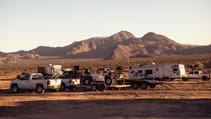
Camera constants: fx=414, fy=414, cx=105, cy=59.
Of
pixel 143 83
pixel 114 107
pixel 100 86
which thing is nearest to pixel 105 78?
→ pixel 100 86

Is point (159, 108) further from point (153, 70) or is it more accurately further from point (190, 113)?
point (153, 70)

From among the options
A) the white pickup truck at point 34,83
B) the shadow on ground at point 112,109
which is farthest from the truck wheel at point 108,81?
the shadow on ground at point 112,109

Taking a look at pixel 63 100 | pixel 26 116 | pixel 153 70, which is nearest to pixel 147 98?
pixel 63 100

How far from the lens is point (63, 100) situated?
25.7 m

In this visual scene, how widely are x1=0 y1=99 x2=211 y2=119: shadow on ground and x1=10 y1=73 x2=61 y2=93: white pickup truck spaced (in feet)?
19.0

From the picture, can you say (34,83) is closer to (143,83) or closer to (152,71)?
(143,83)

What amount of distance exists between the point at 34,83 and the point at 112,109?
37.6ft

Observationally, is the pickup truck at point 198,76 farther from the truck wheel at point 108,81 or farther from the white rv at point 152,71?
the truck wheel at point 108,81

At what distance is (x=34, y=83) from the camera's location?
3105cm

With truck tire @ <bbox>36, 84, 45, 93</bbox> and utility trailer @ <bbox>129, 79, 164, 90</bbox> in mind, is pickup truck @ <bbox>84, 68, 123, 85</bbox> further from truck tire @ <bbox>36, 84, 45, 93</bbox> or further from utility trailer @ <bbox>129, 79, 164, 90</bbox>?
truck tire @ <bbox>36, 84, 45, 93</bbox>

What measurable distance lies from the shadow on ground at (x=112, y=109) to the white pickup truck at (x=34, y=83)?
5784mm

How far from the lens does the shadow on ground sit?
1917 cm

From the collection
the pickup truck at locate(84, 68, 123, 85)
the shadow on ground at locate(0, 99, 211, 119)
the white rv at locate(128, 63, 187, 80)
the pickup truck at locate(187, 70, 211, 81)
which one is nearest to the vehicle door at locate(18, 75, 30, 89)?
the pickup truck at locate(84, 68, 123, 85)

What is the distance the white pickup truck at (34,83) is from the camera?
3086 cm
